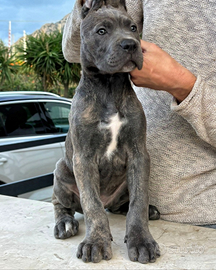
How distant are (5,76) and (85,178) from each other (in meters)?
16.9

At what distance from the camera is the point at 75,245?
1.52m

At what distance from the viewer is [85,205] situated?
57.5 inches

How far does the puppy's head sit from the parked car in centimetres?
328

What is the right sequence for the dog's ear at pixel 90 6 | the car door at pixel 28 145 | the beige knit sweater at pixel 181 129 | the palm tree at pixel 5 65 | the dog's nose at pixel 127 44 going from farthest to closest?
the palm tree at pixel 5 65
the car door at pixel 28 145
the beige knit sweater at pixel 181 129
the dog's ear at pixel 90 6
the dog's nose at pixel 127 44

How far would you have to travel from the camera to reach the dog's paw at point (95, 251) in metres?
1.33

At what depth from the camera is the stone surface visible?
4.35 feet

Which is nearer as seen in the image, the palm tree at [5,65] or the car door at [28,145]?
the car door at [28,145]

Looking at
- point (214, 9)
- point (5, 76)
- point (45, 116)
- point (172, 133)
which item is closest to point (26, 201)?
point (172, 133)

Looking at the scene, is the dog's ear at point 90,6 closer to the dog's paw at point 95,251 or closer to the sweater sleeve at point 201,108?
the sweater sleeve at point 201,108

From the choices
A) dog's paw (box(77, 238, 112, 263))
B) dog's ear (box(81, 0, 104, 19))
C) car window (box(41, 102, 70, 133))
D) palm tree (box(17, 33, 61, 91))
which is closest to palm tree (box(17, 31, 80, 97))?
palm tree (box(17, 33, 61, 91))

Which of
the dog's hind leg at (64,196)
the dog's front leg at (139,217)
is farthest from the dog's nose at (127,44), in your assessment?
the dog's hind leg at (64,196)

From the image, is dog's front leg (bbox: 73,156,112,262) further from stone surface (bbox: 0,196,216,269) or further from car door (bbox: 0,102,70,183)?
car door (bbox: 0,102,70,183)

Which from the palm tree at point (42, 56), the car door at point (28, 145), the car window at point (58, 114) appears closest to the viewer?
the car door at point (28, 145)

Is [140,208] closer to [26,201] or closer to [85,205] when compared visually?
[85,205]
